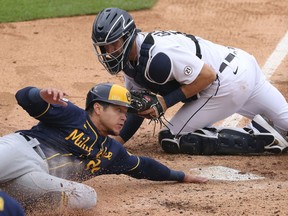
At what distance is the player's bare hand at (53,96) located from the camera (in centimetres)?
555

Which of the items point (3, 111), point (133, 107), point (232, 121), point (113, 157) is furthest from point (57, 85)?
point (113, 157)

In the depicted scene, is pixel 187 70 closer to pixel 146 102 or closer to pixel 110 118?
pixel 146 102

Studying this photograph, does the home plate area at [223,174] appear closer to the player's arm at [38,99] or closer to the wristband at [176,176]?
the wristband at [176,176]

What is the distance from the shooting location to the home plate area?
6680mm

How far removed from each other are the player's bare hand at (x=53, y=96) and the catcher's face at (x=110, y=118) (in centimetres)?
36

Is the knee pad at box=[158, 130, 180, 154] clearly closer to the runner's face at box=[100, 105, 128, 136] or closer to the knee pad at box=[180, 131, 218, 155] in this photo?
the knee pad at box=[180, 131, 218, 155]

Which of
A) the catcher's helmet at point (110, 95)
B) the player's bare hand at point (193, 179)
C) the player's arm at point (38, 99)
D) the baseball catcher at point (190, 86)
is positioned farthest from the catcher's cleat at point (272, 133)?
the player's arm at point (38, 99)

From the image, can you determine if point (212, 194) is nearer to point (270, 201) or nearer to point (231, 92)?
point (270, 201)

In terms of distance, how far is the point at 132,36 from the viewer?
693cm

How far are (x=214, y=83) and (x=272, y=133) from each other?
73 cm

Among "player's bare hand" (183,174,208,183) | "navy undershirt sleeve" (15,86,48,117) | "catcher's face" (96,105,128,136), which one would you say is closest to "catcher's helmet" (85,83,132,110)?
"catcher's face" (96,105,128,136)

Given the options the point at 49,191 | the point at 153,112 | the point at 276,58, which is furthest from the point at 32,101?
the point at 276,58

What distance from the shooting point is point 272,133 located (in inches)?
294

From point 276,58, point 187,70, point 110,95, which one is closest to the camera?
point 110,95
